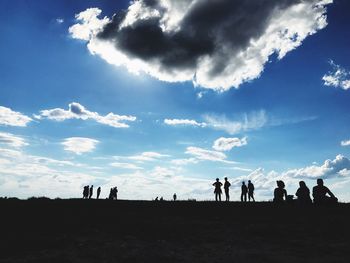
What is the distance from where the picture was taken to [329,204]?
1870cm

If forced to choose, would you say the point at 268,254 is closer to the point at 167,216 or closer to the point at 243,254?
the point at 243,254

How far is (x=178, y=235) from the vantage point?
1498 cm

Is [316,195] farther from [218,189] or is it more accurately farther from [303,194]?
[218,189]

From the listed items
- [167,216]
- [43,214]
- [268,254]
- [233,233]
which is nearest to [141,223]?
[167,216]

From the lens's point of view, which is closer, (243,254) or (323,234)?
(243,254)

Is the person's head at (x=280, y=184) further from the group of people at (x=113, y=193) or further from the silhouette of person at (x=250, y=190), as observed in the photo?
the group of people at (x=113, y=193)

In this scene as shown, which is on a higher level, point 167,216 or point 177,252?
point 167,216

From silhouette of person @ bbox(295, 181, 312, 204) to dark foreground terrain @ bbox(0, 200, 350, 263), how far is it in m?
0.61

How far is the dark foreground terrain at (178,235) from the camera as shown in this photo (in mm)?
11906

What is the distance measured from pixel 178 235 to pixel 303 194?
28.4 ft

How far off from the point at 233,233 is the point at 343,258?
5.00 meters

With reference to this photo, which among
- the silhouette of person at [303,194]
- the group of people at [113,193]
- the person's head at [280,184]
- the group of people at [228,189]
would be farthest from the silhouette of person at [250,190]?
the group of people at [113,193]

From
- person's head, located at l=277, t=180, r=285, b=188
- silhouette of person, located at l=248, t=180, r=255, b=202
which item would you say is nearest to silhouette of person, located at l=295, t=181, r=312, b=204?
person's head, located at l=277, t=180, r=285, b=188

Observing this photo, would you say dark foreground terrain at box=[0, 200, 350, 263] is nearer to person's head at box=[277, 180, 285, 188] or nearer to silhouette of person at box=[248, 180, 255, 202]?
person's head at box=[277, 180, 285, 188]
